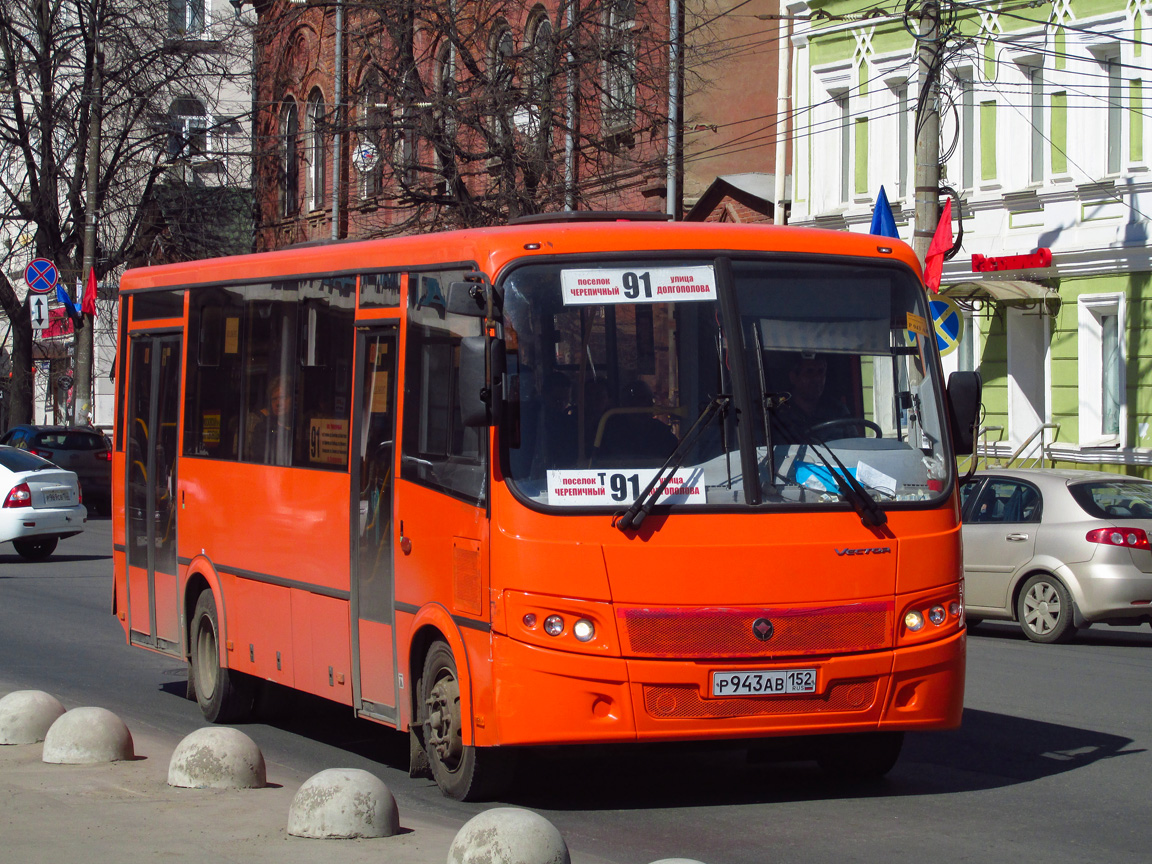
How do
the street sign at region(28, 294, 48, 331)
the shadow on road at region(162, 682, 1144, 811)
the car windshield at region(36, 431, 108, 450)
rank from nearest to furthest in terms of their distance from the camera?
the shadow on road at region(162, 682, 1144, 811) → the car windshield at region(36, 431, 108, 450) → the street sign at region(28, 294, 48, 331)

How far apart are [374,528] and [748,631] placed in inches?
86.2

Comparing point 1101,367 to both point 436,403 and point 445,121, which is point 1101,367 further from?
point 436,403

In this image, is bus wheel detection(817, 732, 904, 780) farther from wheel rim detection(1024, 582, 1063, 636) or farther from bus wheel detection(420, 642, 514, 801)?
wheel rim detection(1024, 582, 1063, 636)

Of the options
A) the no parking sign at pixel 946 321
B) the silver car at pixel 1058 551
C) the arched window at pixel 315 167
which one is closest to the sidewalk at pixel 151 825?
the silver car at pixel 1058 551

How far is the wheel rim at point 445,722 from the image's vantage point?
790 centimetres

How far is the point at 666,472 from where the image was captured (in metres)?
7.54

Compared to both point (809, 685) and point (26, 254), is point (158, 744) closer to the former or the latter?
point (809, 685)

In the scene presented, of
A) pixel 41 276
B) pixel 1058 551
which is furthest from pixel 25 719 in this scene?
pixel 41 276

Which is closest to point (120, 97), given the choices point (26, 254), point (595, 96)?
point (26, 254)

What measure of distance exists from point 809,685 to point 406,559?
2075 mm

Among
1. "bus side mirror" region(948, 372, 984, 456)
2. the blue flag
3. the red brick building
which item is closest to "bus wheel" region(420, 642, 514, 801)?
"bus side mirror" region(948, 372, 984, 456)

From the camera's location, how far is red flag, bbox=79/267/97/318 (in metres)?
36.4

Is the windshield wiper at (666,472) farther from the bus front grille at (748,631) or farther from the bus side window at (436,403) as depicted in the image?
the bus side window at (436,403)

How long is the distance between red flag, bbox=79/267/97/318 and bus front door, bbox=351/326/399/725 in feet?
94.7
